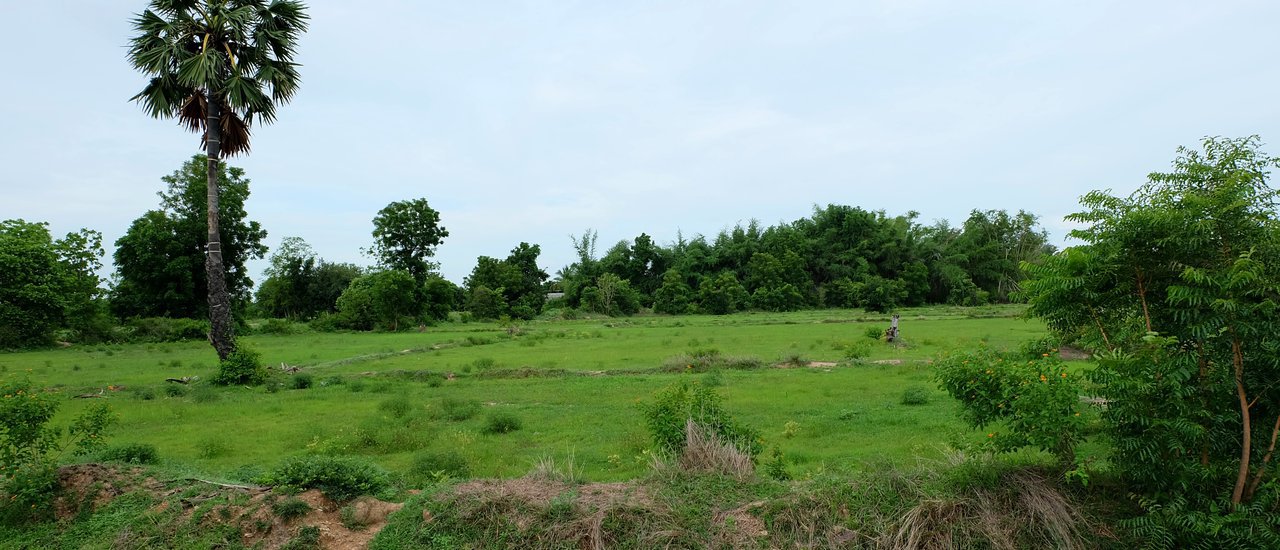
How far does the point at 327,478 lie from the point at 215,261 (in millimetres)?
16871

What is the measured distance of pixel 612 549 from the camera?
628 cm

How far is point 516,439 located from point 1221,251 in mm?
10072

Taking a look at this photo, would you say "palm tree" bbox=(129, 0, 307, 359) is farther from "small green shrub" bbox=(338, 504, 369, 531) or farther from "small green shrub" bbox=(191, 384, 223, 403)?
"small green shrub" bbox=(338, 504, 369, 531)

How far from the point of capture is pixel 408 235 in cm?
6406

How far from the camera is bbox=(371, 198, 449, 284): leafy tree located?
208ft

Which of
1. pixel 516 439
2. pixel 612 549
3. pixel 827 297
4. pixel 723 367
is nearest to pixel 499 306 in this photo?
pixel 827 297

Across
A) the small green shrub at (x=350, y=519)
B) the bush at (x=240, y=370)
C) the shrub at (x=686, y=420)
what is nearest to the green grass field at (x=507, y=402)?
the bush at (x=240, y=370)

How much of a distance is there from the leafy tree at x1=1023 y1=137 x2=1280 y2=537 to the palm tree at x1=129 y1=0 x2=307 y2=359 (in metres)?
22.0

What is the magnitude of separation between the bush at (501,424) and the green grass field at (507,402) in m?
0.26

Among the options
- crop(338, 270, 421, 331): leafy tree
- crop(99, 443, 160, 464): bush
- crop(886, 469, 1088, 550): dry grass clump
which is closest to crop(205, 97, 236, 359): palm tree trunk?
crop(99, 443, 160, 464): bush

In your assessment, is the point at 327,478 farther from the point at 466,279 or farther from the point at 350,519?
the point at 466,279

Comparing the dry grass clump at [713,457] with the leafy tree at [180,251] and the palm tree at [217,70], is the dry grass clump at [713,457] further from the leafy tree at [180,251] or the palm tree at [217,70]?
the leafy tree at [180,251]

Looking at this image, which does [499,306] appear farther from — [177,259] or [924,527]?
[924,527]

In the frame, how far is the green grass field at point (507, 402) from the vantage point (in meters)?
10.9
